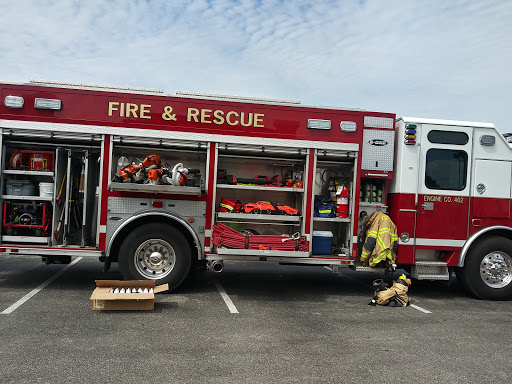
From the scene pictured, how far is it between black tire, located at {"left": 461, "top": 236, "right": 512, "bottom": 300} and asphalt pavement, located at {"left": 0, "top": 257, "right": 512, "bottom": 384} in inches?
8.1

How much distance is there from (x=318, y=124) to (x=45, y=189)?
4.26 m

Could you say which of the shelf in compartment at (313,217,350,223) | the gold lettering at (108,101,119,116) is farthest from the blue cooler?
the gold lettering at (108,101,119,116)

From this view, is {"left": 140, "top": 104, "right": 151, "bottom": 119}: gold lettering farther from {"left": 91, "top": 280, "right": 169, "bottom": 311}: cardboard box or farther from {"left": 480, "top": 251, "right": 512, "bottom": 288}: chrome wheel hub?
{"left": 480, "top": 251, "right": 512, "bottom": 288}: chrome wheel hub

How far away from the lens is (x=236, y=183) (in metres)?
6.96

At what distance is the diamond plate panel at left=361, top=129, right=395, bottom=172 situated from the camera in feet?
23.2

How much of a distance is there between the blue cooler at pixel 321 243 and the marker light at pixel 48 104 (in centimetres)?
432

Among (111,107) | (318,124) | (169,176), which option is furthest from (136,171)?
(318,124)

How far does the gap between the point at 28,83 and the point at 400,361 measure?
621 centimetres

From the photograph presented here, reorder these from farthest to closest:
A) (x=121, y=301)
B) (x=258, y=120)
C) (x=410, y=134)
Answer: (x=410, y=134) < (x=258, y=120) < (x=121, y=301)

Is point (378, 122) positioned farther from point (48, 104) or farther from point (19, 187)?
point (19, 187)

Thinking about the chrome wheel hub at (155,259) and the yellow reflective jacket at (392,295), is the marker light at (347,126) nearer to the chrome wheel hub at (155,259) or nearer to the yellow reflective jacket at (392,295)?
the yellow reflective jacket at (392,295)

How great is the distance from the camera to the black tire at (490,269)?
714cm

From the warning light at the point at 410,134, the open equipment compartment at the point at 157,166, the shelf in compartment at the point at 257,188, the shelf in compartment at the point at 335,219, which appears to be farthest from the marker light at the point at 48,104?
the warning light at the point at 410,134

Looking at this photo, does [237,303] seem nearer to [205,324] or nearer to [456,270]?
[205,324]
